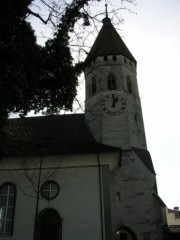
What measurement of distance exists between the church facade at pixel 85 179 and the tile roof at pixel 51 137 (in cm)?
7

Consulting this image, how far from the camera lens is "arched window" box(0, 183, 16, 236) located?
63.1 feet

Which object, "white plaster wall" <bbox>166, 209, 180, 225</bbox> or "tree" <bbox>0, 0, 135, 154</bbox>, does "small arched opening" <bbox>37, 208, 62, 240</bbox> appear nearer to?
"tree" <bbox>0, 0, 135, 154</bbox>

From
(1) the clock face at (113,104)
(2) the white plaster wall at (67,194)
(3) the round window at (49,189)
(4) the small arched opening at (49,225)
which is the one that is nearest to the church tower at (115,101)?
(1) the clock face at (113,104)

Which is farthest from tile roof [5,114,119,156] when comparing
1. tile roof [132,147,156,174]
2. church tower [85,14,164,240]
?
tile roof [132,147,156,174]

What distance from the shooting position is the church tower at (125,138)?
21500 mm

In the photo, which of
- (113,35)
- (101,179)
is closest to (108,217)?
(101,179)

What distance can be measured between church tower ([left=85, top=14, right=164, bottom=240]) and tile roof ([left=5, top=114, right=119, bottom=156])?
130cm

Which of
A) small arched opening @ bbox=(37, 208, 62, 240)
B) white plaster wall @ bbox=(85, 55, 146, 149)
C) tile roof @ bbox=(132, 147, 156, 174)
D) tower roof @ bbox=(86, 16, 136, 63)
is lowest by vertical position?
small arched opening @ bbox=(37, 208, 62, 240)

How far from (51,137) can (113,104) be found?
5.86 m

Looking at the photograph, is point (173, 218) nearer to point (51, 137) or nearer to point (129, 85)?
point (129, 85)

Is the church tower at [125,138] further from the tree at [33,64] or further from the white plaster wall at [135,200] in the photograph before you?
the tree at [33,64]

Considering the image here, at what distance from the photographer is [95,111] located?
2581 centimetres

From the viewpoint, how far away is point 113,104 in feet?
83.8

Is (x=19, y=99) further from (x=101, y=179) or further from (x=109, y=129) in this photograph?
(x=109, y=129)
